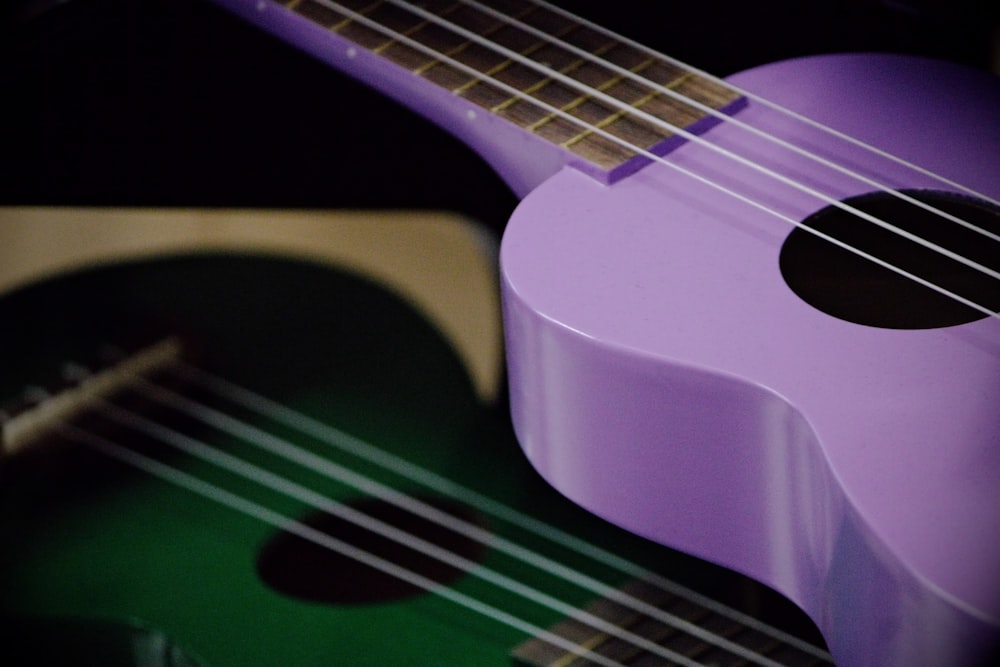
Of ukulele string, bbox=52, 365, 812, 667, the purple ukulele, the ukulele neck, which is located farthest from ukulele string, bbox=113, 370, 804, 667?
the ukulele neck

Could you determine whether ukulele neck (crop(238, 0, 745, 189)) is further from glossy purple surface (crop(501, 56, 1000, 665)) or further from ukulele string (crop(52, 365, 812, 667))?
ukulele string (crop(52, 365, 812, 667))

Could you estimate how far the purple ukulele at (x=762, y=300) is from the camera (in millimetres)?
427

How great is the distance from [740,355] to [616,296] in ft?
0.19

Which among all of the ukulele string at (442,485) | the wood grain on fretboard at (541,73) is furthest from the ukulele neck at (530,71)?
the ukulele string at (442,485)

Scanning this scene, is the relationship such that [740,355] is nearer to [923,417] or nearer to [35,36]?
[923,417]

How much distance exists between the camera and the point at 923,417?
44cm

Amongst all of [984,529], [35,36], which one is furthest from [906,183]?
[35,36]

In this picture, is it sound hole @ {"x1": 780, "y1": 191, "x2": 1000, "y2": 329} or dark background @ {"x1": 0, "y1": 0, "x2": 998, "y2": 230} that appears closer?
sound hole @ {"x1": 780, "y1": 191, "x2": 1000, "y2": 329}

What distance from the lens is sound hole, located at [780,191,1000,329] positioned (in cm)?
49

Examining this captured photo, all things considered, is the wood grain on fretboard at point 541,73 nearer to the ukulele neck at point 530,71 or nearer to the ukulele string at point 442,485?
the ukulele neck at point 530,71

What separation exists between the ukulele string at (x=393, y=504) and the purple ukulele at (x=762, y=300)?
0.39 feet

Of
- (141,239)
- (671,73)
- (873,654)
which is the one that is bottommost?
(141,239)

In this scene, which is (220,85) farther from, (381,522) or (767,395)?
(767,395)

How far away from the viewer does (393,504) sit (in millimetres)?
746
